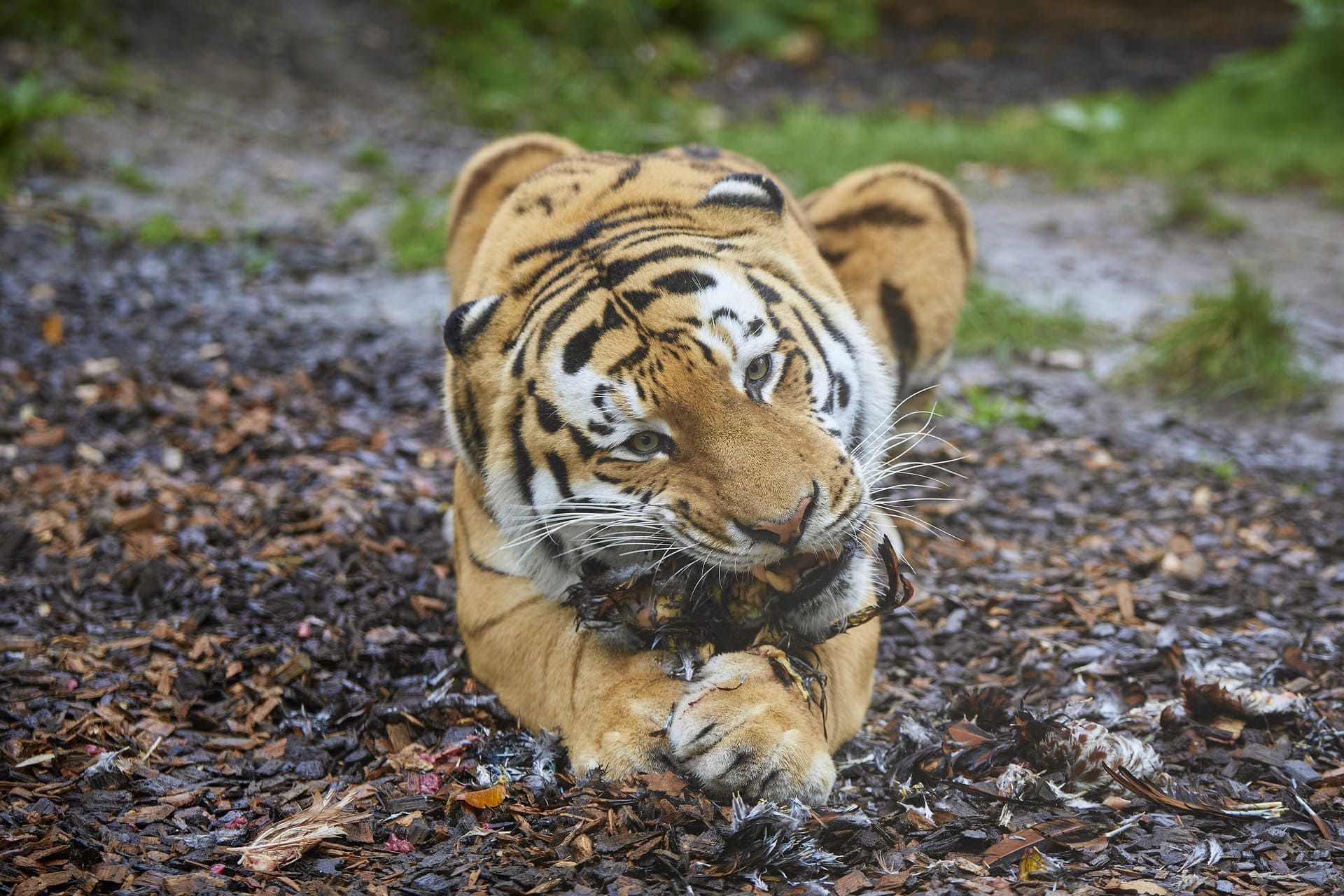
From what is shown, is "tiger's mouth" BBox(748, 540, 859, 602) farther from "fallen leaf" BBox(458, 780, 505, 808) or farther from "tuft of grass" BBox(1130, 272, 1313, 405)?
"tuft of grass" BBox(1130, 272, 1313, 405)

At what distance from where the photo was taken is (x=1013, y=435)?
5074 mm

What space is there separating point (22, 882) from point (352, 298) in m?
4.51

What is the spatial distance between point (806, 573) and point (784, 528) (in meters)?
0.38

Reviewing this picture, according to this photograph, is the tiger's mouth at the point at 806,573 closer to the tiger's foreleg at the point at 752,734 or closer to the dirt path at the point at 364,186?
the tiger's foreleg at the point at 752,734

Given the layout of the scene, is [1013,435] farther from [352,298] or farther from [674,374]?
[352,298]

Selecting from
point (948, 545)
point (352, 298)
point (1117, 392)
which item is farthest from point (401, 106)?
point (948, 545)

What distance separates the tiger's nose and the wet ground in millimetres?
589

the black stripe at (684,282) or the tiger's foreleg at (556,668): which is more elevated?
the black stripe at (684,282)

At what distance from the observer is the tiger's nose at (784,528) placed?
240 cm

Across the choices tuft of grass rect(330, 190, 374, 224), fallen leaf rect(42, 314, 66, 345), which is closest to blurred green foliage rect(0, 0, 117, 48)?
tuft of grass rect(330, 190, 374, 224)

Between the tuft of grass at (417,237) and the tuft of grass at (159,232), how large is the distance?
49.9 inches

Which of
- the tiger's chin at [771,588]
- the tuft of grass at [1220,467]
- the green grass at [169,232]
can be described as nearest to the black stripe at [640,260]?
the tiger's chin at [771,588]

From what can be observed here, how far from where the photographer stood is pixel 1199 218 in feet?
24.7

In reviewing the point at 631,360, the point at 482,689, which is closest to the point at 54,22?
the point at 482,689
